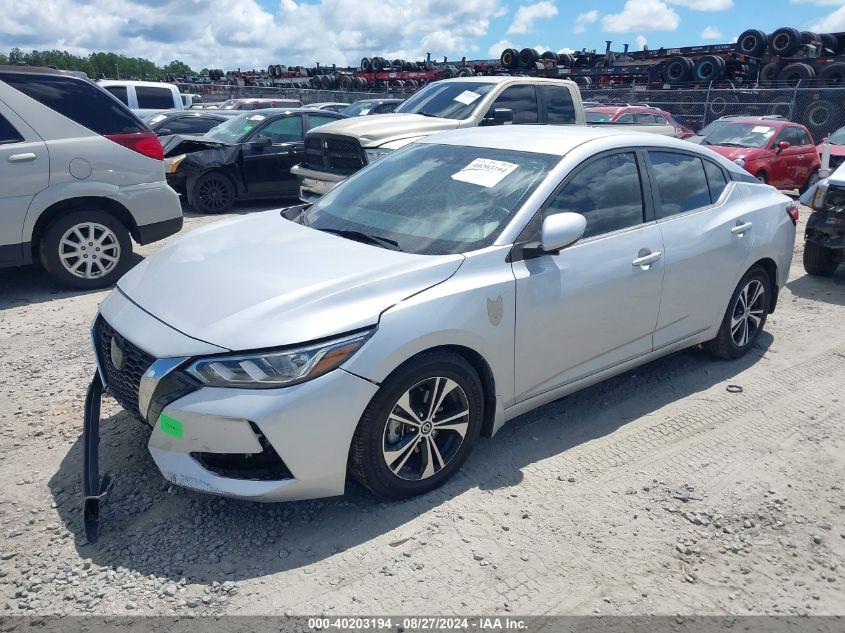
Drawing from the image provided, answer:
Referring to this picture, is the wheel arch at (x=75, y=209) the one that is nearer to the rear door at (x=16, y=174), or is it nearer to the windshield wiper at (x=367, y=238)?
the rear door at (x=16, y=174)

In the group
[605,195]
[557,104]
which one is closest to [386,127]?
[557,104]

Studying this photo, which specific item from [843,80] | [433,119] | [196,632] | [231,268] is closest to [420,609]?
Answer: [196,632]

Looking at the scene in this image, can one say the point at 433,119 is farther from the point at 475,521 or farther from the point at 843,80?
the point at 843,80

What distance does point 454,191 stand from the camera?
3.84m

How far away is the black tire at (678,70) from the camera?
74.3 ft

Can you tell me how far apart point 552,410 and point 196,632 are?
98.9 inches

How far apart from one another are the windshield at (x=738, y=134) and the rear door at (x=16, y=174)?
11207 mm

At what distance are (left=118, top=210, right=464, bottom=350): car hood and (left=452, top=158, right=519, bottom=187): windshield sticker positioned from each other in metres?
0.67

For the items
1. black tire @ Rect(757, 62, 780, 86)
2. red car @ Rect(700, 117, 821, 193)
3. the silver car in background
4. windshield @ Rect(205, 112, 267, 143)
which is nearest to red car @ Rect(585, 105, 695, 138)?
red car @ Rect(700, 117, 821, 193)

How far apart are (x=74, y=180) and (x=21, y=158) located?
1.46 ft

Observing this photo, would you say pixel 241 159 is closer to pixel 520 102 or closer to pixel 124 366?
pixel 520 102

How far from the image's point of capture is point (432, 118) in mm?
8914

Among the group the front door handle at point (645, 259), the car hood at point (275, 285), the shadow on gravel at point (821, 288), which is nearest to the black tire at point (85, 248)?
the car hood at point (275, 285)

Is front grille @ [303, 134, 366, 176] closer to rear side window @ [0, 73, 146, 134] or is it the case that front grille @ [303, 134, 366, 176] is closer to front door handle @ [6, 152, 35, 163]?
rear side window @ [0, 73, 146, 134]
